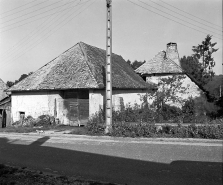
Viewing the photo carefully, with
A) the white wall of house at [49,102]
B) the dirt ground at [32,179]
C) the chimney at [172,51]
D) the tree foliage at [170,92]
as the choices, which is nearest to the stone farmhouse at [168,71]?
the chimney at [172,51]

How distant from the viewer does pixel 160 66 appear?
2453cm

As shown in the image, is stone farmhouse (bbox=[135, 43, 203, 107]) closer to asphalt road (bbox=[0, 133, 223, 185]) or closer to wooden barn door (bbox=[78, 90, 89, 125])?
wooden barn door (bbox=[78, 90, 89, 125])

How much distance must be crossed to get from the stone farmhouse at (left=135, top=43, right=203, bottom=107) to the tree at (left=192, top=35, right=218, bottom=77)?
2479 centimetres

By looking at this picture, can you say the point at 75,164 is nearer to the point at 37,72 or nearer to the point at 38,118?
the point at 38,118

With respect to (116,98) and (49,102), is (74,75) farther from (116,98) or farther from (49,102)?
(116,98)

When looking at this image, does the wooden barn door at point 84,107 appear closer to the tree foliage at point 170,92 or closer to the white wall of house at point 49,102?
the white wall of house at point 49,102

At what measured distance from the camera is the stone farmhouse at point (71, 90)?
16.9 m

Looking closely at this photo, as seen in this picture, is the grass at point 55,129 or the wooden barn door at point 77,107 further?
the wooden barn door at point 77,107

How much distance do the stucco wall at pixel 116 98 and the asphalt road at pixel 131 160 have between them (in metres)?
5.66

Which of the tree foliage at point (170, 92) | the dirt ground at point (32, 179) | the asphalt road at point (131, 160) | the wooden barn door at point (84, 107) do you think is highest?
the tree foliage at point (170, 92)

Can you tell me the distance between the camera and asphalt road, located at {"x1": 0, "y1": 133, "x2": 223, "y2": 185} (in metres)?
5.70

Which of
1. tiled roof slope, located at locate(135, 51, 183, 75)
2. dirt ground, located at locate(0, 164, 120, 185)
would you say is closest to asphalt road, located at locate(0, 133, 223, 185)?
dirt ground, located at locate(0, 164, 120, 185)

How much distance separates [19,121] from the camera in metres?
18.8

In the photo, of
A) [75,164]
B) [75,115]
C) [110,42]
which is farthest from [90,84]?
[75,164]
